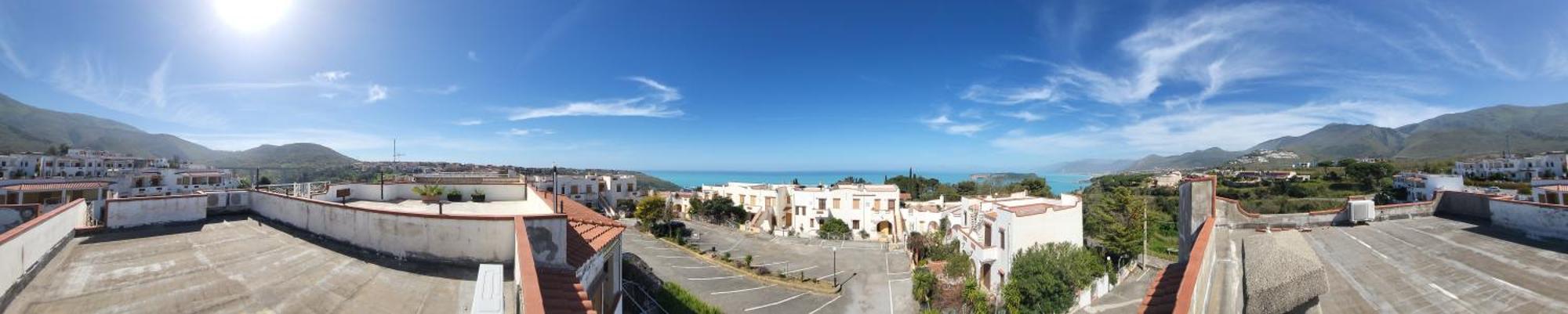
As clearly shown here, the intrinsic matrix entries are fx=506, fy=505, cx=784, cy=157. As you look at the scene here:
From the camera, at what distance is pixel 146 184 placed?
3781 centimetres

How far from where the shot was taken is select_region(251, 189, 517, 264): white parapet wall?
5930mm

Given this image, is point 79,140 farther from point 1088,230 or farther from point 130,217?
point 1088,230

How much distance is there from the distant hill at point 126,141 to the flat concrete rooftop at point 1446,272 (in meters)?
132

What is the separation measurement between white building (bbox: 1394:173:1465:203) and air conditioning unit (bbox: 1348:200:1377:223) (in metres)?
25.5

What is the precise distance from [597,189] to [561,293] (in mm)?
44639

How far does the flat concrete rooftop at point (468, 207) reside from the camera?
11.4 m

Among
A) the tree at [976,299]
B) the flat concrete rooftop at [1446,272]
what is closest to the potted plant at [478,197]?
the tree at [976,299]

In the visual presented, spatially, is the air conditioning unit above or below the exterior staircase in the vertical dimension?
above

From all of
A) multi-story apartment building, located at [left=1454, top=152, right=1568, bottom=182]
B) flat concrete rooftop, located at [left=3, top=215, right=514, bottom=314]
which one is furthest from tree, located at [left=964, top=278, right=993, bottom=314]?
multi-story apartment building, located at [left=1454, top=152, right=1568, bottom=182]

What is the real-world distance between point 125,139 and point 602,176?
18202cm

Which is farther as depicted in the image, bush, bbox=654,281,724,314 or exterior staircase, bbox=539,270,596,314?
bush, bbox=654,281,724,314

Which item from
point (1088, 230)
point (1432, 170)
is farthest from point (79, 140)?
point (1432, 170)

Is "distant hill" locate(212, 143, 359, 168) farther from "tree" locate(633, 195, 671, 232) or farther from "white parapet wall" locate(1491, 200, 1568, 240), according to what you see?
"white parapet wall" locate(1491, 200, 1568, 240)

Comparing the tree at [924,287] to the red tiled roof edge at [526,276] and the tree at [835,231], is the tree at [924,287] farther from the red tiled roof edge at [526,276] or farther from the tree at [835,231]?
the red tiled roof edge at [526,276]
